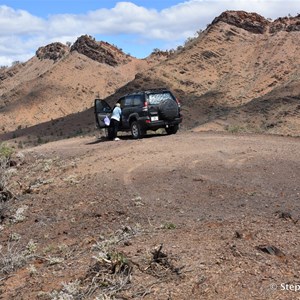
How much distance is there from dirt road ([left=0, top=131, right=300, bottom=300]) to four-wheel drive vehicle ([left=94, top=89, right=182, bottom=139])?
171 centimetres

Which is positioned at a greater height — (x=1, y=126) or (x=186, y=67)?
(x=186, y=67)

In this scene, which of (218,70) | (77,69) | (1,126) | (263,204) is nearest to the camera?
(263,204)

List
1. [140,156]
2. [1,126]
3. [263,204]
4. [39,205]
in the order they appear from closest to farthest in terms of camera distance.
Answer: [263,204] < [39,205] < [140,156] < [1,126]

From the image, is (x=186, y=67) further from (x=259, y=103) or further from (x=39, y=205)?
(x=39, y=205)

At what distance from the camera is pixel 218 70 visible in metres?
37.7

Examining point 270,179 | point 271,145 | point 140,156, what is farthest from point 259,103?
point 270,179

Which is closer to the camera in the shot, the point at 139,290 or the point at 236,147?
the point at 139,290

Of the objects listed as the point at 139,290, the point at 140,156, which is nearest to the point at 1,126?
the point at 140,156

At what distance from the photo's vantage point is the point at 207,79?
121 feet

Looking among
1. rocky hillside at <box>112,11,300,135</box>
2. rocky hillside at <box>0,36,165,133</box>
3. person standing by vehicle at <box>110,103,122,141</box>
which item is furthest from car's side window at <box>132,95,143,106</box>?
rocky hillside at <box>0,36,165,133</box>

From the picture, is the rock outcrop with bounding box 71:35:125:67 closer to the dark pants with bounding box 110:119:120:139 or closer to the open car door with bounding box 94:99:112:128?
the open car door with bounding box 94:99:112:128

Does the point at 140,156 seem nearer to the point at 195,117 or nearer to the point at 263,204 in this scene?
the point at 263,204

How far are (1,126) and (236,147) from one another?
3849cm

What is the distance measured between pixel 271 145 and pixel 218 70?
24.3m
